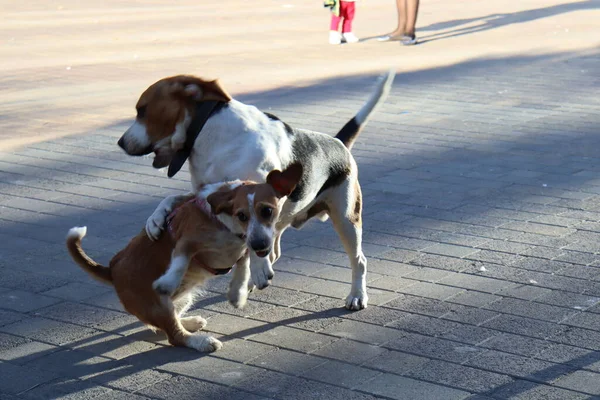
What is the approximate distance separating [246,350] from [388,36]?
499 inches

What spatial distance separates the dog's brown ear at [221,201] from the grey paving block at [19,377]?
102 centimetres

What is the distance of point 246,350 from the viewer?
4.55 metres

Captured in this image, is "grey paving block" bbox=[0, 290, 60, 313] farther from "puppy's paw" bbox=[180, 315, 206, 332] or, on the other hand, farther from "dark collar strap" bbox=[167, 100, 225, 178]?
"dark collar strap" bbox=[167, 100, 225, 178]

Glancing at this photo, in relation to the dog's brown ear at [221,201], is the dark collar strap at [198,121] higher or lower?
higher

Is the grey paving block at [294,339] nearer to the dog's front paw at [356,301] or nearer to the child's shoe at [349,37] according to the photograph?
the dog's front paw at [356,301]

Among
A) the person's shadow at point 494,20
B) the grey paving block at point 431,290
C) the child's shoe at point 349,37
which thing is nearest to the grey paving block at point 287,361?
the grey paving block at point 431,290

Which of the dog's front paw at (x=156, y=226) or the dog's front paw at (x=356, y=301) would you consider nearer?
the dog's front paw at (x=156, y=226)

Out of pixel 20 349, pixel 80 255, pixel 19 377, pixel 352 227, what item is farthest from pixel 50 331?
pixel 352 227

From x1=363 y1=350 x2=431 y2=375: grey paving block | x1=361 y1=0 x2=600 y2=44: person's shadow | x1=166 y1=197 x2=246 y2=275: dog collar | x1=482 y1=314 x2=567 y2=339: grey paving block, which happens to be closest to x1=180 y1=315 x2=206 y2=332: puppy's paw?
x1=166 y1=197 x2=246 y2=275: dog collar

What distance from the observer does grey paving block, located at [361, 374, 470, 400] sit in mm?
3995

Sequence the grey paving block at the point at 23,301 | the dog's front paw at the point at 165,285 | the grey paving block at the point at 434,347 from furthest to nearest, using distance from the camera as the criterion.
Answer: the grey paving block at the point at 23,301
the grey paving block at the point at 434,347
the dog's front paw at the point at 165,285

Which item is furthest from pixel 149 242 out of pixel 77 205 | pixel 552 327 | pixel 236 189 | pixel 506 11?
pixel 506 11

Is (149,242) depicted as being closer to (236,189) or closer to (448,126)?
(236,189)

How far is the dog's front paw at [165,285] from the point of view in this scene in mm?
4328
